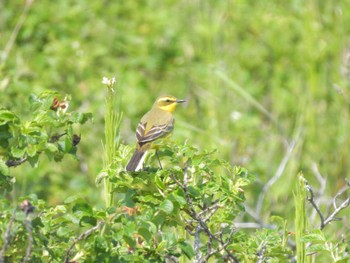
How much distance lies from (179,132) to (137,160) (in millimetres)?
3960

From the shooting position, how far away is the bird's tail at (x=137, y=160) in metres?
3.68

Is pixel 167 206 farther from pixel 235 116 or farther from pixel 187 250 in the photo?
pixel 235 116

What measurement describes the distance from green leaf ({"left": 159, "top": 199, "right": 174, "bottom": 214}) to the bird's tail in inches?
11.8

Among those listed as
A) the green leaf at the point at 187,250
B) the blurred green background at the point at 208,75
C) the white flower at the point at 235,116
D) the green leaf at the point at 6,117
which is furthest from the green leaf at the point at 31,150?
the white flower at the point at 235,116

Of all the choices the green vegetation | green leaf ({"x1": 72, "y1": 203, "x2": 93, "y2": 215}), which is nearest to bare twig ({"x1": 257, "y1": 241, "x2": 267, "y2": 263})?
the green vegetation

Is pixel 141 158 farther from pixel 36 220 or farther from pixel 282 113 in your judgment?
pixel 282 113

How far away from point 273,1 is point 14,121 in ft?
21.1

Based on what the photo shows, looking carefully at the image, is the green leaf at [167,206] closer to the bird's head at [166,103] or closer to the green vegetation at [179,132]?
the green vegetation at [179,132]

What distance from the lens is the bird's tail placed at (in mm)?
3679

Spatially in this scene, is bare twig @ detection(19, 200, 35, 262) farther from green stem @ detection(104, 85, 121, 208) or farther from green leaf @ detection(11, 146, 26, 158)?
green stem @ detection(104, 85, 121, 208)

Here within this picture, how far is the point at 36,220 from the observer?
323cm

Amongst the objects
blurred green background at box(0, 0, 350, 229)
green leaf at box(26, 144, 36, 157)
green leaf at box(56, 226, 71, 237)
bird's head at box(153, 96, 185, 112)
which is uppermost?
green leaf at box(26, 144, 36, 157)

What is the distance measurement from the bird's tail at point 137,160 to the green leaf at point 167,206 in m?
0.30

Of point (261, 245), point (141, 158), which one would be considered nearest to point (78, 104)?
point (141, 158)
